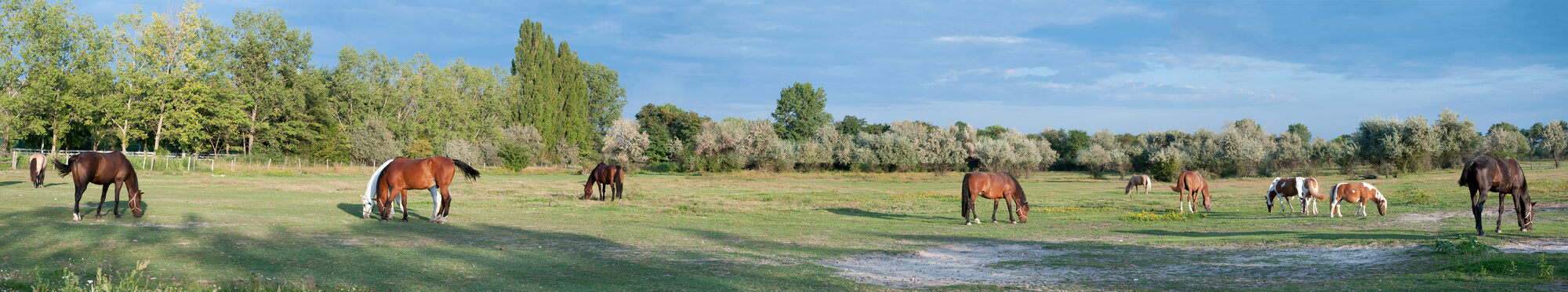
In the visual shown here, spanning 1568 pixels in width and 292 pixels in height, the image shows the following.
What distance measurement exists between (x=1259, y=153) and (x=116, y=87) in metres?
78.8

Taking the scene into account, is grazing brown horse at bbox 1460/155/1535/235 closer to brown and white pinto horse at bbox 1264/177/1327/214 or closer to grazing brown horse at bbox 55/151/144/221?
brown and white pinto horse at bbox 1264/177/1327/214

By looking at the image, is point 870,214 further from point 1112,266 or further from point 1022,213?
point 1112,266

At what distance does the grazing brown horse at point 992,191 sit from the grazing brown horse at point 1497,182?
9129mm

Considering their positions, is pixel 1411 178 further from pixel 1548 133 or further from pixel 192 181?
pixel 192 181

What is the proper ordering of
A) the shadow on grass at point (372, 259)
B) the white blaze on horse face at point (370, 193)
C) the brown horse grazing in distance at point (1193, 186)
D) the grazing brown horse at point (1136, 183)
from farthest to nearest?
the grazing brown horse at point (1136, 183), the brown horse grazing in distance at point (1193, 186), the white blaze on horse face at point (370, 193), the shadow on grass at point (372, 259)

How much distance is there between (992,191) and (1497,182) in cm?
1014

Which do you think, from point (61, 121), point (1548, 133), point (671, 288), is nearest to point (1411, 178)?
point (1548, 133)

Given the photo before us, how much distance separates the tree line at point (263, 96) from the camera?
48.7 meters

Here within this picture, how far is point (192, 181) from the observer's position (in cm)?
3353

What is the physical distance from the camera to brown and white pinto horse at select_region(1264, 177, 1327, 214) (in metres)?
21.2

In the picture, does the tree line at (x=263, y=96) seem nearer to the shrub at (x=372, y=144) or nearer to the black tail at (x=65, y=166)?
the shrub at (x=372, y=144)

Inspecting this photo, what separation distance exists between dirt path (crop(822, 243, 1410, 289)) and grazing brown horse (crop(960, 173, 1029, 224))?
6.52m

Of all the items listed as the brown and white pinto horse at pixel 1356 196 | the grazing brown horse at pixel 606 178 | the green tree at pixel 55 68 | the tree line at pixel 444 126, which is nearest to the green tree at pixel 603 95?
the tree line at pixel 444 126

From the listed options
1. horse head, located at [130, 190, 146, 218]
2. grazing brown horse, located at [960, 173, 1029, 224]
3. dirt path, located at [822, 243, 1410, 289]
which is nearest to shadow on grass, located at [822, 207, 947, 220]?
grazing brown horse, located at [960, 173, 1029, 224]
